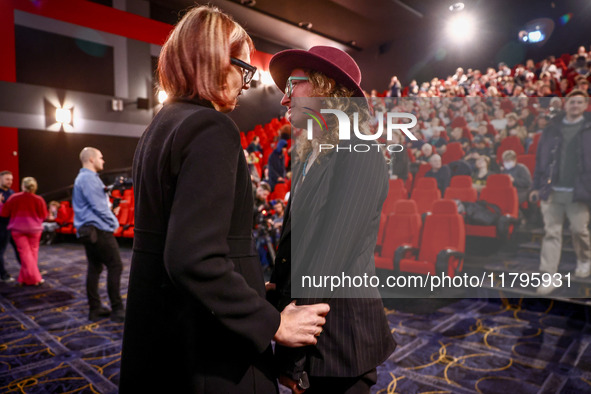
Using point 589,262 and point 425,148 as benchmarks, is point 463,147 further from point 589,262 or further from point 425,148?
point 589,262

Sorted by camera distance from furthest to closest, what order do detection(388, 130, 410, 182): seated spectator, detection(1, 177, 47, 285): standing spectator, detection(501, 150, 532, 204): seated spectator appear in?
detection(388, 130, 410, 182): seated spectator, detection(501, 150, 532, 204): seated spectator, detection(1, 177, 47, 285): standing spectator

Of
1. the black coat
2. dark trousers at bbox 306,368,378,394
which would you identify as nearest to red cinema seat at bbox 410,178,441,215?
the black coat

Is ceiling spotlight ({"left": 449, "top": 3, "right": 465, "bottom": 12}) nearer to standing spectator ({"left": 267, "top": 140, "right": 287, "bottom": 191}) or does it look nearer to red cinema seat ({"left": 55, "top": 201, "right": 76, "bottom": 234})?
standing spectator ({"left": 267, "top": 140, "right": 287, "bottom": 191})

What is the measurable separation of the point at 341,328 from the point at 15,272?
6.26 metres

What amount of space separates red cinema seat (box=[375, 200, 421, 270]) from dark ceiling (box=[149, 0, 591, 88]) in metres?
7.18

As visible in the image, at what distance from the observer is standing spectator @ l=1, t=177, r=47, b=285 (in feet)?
15.0

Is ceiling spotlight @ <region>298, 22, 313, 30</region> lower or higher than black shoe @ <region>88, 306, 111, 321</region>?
higher

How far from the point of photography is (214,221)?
68 centimetres

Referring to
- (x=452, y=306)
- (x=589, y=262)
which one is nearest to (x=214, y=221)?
(x=452, y=306)

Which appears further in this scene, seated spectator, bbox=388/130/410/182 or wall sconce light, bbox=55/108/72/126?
wall sconce light, bbox=55/108/72/126

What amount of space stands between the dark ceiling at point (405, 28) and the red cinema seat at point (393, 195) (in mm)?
6454

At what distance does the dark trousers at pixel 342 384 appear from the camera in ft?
3.21

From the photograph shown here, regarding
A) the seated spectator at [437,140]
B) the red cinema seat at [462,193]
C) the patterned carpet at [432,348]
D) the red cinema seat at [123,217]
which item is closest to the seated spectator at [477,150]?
the seated spectator at [437,140]

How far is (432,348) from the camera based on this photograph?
2.77 meters
